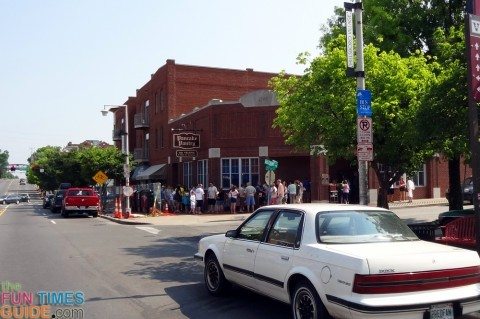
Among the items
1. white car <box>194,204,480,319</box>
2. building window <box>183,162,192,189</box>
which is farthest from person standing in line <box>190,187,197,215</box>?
white car <box>194,204,480,319</box>

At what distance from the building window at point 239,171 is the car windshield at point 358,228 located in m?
26.3

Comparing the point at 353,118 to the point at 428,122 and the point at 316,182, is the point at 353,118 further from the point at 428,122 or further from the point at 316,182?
the point at 316,182

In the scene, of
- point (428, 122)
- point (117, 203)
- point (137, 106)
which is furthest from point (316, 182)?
point (137, 106)

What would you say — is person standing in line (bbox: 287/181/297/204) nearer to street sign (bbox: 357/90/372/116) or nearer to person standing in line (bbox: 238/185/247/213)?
Answer: person standing in line (bbox: 238/185/247/213)

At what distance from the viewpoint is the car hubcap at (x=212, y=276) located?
324 inches

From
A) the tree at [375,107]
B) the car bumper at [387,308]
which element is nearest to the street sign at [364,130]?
the tree at [375,107]

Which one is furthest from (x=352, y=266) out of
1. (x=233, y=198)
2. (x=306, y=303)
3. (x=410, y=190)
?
(x=410, y=190)

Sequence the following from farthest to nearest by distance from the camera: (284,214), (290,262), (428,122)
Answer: (428,122) < (284,214) < (290,262)

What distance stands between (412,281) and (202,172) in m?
31.0

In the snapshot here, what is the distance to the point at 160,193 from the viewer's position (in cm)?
3123

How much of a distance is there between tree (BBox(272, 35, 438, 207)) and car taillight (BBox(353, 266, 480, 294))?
6701 mm

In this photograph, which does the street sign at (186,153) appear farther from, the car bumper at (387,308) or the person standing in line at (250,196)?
the car bumper at (387,308)

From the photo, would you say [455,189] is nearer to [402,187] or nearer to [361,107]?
[361,107]

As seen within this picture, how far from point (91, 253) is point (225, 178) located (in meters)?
20.4
